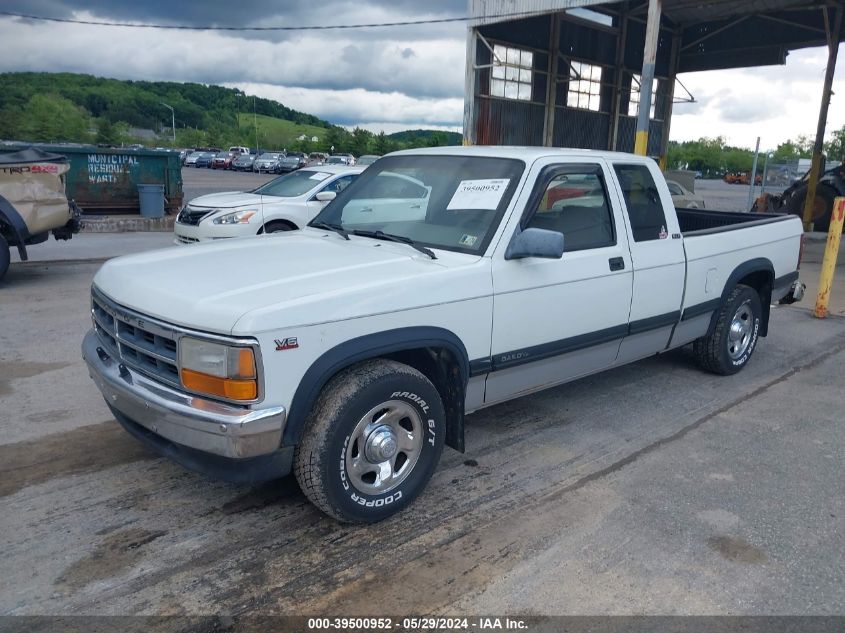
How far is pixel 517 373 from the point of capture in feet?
13.1

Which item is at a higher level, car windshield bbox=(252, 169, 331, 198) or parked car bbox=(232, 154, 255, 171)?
car windshield bbox=(252, 169, 331, 198)

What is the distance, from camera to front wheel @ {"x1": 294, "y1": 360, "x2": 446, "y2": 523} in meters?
3.07

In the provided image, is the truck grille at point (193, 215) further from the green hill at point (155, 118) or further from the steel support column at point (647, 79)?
the green hill at point (155, 118)

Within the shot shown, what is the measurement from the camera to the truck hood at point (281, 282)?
2887 mm

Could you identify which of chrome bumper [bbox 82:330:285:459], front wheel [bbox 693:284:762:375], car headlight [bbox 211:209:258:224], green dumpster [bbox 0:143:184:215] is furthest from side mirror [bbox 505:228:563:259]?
green dumpster [bbox 0:143:184:215]

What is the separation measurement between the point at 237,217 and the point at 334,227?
6.06 meters

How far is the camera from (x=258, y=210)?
10.2m

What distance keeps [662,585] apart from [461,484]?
47.7 inches

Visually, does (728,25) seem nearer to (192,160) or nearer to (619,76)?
(619,76)

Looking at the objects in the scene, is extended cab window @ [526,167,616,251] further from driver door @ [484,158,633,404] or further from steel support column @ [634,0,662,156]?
steel support column @ [634,0,662,156]

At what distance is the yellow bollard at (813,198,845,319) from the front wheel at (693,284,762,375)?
2.48 meters

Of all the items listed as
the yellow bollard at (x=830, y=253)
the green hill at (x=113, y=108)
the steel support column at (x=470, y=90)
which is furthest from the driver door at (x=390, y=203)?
the green hill at (x=113, y=108)

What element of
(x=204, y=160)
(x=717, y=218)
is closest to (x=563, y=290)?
(x=717, y=218)

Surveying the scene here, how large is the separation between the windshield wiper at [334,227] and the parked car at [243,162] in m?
50.7
